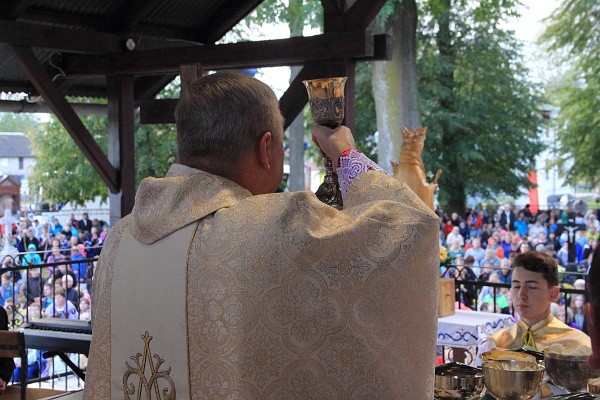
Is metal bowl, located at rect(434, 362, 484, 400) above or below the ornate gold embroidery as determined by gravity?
below

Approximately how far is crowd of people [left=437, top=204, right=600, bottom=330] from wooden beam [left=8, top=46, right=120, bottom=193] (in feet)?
10.8

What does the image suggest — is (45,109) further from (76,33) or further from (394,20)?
(394,20)

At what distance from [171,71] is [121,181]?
1.23 m

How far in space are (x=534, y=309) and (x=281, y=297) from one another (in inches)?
90.2

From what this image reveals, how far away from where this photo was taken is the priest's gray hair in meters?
1.80

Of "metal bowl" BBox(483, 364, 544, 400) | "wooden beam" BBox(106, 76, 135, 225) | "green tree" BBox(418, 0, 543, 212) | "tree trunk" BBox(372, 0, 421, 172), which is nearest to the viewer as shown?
"metal bowl" BBox(483, 364, 544, 400)

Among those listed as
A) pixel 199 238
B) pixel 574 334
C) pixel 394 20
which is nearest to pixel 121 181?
pixel 574 334

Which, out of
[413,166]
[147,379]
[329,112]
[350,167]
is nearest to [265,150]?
[350,167]

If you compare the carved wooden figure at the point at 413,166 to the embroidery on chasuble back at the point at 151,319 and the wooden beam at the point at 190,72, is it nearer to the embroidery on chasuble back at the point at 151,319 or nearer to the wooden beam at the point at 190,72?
the wooden beam at the point at 190,72

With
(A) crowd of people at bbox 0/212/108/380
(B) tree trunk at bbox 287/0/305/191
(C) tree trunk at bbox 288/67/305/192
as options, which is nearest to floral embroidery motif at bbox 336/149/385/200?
(A) crowd of people at bbox 0/212/108/380

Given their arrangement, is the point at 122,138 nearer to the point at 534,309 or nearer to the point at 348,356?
the point at 534,309

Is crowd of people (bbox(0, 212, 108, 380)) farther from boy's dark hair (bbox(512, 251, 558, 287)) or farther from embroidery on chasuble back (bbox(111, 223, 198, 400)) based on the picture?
embroidery on chasuble back (bbox(111, 223, 198, 400))

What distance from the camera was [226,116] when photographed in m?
1.80

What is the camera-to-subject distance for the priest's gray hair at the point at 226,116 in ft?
5.91
